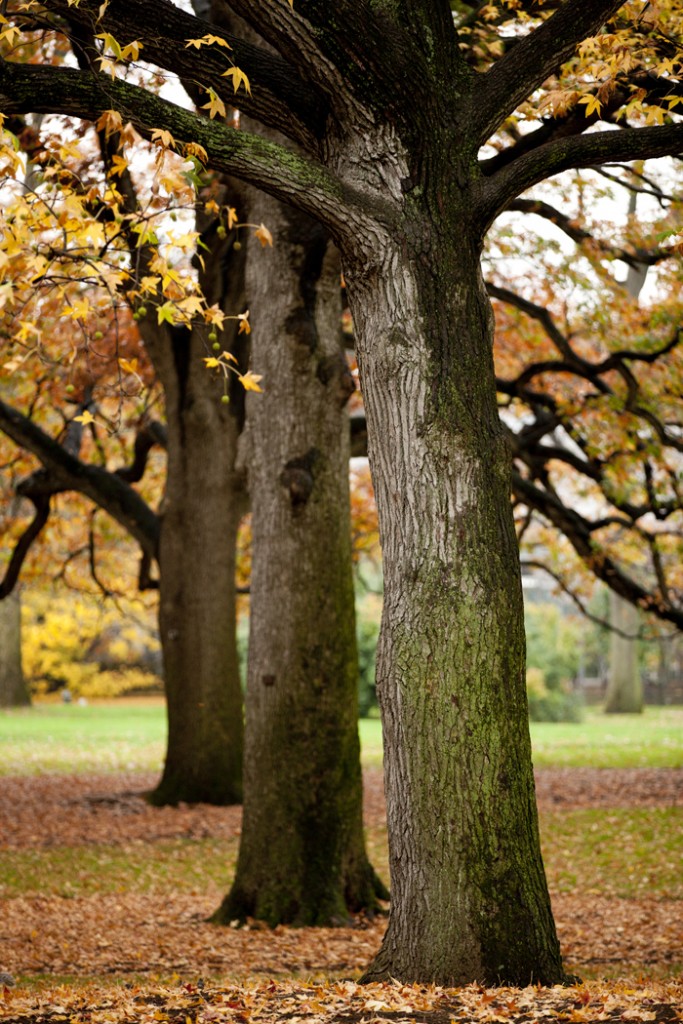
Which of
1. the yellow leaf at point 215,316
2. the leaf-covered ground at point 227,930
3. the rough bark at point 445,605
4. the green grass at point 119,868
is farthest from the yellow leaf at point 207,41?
the green grass at point 119,868

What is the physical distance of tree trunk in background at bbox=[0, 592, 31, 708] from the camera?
28000 millimetres

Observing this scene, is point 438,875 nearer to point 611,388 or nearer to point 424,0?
point 424,0

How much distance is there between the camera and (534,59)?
200 inches

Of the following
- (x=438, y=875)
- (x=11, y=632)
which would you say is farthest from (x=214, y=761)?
(x=11, y=632)

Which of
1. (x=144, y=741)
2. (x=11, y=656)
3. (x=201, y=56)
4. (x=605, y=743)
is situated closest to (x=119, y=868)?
(x=201, y=56)

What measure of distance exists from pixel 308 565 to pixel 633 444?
6.39 meters

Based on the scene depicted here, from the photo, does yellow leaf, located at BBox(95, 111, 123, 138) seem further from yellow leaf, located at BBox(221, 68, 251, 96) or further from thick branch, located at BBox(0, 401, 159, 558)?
thick branch, located at BBox(0, 401, 159, 558)

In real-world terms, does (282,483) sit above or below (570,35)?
below

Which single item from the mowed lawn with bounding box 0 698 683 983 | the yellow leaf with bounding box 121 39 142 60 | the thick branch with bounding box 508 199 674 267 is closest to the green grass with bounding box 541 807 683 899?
the mowed lawn with bounding box 0 698 683 983

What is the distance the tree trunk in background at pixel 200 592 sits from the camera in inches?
486

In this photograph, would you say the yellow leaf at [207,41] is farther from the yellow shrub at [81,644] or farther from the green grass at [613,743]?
the yellow shrub at [81,644]

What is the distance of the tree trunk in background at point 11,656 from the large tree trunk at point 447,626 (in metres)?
24.6

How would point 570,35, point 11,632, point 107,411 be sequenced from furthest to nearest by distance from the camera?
point 11,632, point 107,411, point 570,35

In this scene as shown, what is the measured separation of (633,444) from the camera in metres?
12.7
